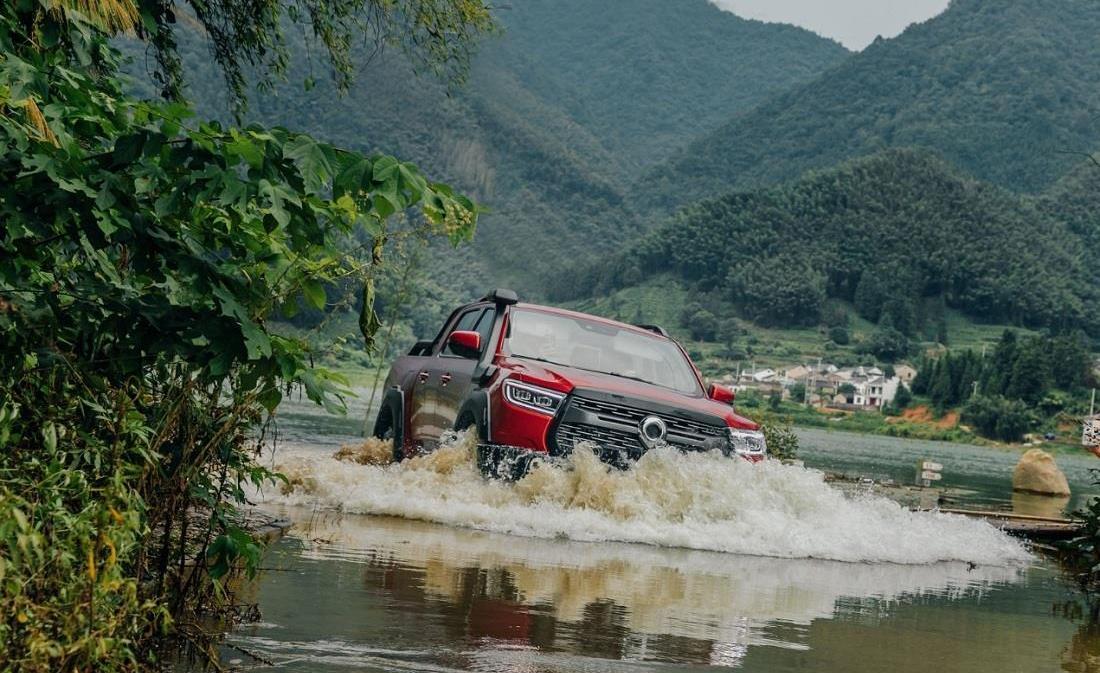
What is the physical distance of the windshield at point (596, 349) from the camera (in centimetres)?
1226

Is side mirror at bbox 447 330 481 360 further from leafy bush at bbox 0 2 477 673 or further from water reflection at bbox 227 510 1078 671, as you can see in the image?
leafy bush at bbox 0 2 477 673

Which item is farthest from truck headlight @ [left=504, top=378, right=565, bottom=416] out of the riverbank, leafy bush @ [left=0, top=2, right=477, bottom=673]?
the riverbank

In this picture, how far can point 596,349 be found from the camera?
12.5m

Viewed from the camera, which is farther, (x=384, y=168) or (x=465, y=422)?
(x=465, y=422)

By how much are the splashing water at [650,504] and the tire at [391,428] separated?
3.84 feet

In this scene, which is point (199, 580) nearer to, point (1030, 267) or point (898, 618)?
point (898, 618)

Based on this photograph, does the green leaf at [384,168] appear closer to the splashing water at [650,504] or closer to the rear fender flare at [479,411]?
the splashing water at [650,504]

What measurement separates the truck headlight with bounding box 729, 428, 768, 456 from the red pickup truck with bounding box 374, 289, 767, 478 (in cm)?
1

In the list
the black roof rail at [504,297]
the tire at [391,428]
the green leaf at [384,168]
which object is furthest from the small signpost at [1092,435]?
the green leaf at [384,168]

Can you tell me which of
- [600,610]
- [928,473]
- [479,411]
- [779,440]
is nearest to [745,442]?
[479,411]

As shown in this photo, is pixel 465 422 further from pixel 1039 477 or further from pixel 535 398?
pixel 1039 477

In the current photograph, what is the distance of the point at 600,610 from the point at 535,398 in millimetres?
4378

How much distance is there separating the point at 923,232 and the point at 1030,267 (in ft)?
49.0

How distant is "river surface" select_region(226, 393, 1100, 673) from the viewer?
18.4 feet
